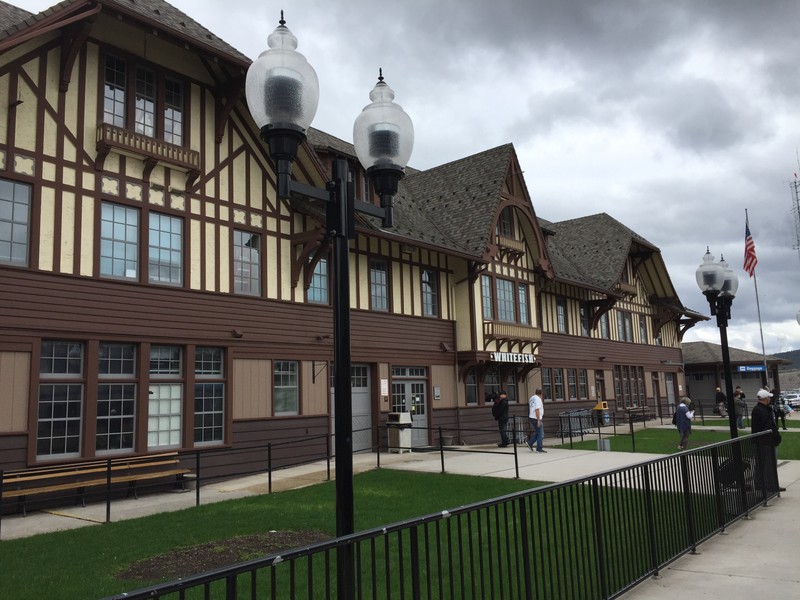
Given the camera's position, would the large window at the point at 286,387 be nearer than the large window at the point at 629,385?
Yes

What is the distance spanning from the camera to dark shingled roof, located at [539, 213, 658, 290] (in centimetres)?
3152

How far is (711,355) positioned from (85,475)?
44995mm

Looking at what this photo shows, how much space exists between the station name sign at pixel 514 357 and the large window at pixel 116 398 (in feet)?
41.0

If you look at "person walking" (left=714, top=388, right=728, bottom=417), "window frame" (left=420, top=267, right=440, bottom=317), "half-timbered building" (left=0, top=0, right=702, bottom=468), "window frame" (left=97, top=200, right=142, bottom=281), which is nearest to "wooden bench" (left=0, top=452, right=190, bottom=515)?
"half-timbered building" (left=0, top=0, right=702, bottom=468)

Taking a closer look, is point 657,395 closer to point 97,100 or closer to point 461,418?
point 461,418

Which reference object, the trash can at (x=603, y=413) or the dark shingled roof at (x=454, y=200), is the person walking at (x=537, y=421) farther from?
the trash can at (x=603, y=413)

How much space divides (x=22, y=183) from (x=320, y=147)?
23.9ft

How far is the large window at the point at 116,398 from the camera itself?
528 inches

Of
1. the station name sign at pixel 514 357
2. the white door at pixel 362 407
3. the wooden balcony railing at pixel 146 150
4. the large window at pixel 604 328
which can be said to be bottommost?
the white door at pixel 362 407

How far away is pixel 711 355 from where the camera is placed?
48.0 meters

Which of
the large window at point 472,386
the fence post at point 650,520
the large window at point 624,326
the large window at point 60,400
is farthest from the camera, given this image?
the large window at point 624,326

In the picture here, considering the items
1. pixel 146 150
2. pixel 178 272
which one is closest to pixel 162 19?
pixel 146 150

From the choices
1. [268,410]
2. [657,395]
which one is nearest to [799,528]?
[268,410]

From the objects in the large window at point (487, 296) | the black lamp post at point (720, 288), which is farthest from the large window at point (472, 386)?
the black lamp post at point (720, 288)
